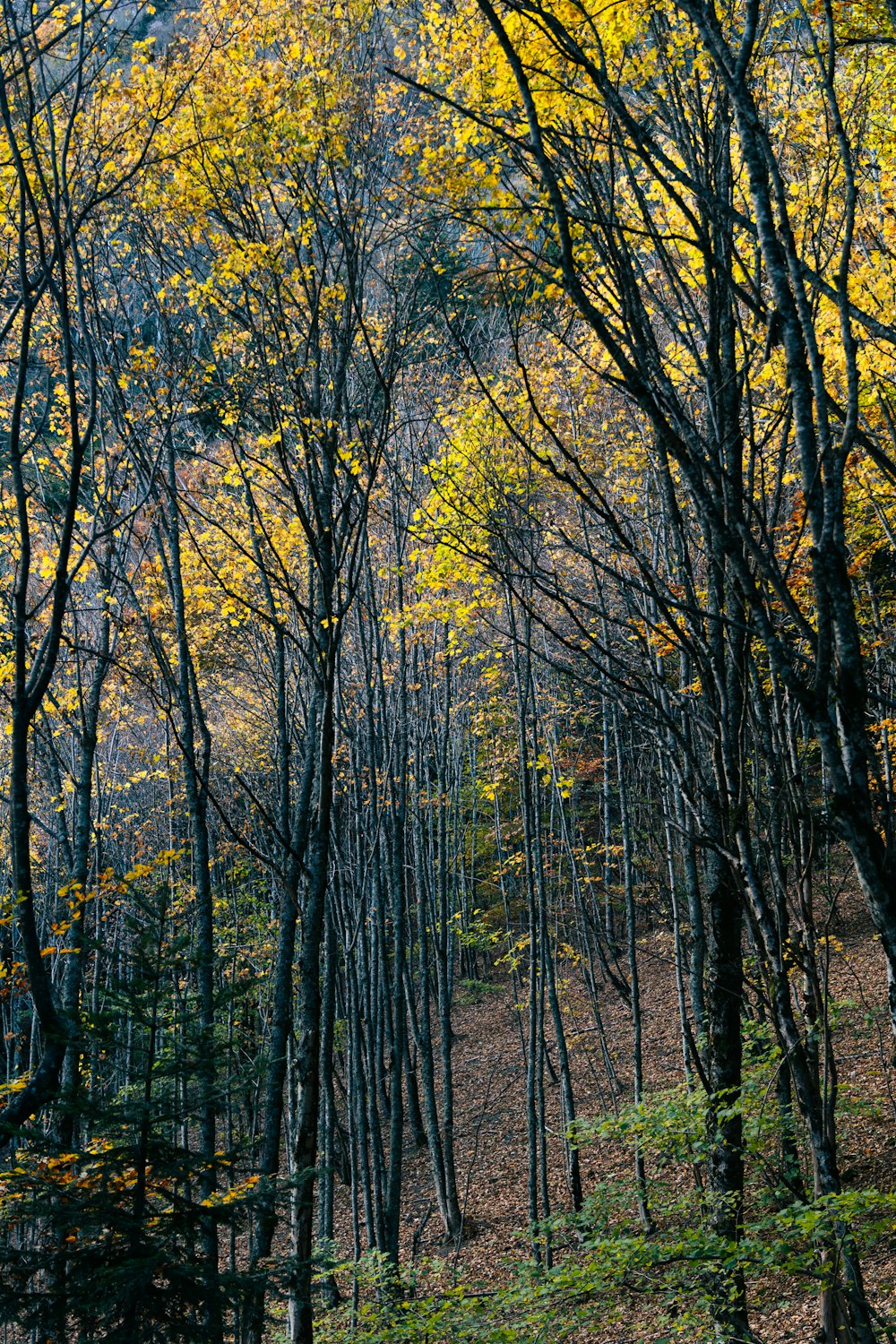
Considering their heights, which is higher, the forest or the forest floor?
the forest

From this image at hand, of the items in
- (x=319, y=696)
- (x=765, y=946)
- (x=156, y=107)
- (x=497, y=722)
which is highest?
(x=156, y=107)

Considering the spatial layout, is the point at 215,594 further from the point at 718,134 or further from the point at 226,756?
the point at 718,134

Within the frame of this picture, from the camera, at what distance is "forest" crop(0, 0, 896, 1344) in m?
2.10

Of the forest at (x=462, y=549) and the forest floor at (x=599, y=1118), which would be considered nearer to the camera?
the forest at (x=462, y=549)

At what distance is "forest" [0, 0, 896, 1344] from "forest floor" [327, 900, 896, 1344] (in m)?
0.10

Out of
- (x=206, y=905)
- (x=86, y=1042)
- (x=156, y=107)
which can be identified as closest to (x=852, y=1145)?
(x=206, y=905)

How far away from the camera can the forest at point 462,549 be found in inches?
82.7

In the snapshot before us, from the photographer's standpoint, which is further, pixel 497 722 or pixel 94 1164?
pixel 497 722

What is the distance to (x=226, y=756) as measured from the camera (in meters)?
16.9

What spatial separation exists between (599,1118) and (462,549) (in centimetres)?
660

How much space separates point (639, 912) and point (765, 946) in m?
20.4

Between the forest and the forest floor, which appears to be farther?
the forest floor

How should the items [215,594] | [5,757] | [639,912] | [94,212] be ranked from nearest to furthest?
[94,212] → [215,594] → [5,757] → [639,912]

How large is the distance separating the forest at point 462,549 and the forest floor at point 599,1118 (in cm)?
10
